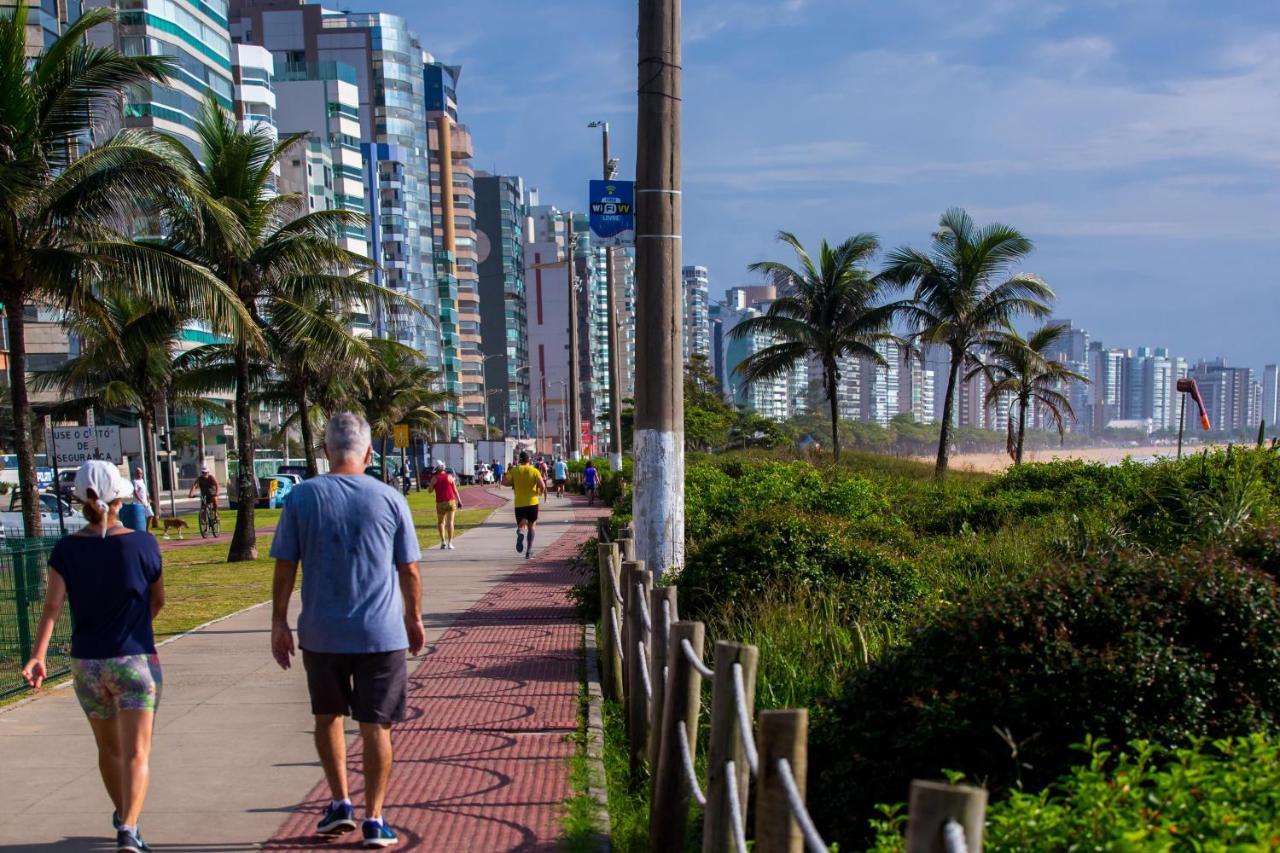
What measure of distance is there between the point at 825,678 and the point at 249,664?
5.44 m

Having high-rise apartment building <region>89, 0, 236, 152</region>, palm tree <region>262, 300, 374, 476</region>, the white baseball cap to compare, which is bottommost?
the white baseball cap

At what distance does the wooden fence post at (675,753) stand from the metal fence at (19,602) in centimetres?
584

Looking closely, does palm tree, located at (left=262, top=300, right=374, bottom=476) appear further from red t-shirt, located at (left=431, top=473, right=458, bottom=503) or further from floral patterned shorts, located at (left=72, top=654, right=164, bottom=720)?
floral patterned shorts, located at (left=72, top=654, right=164, bottom=720)

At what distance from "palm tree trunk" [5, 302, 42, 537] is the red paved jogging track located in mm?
5404

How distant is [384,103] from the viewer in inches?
4505

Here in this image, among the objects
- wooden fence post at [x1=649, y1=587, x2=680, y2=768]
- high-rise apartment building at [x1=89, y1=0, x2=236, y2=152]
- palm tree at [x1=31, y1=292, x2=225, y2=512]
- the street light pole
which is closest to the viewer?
wooden fence post at [x1=649, y1=587, x2=680, y2=768]

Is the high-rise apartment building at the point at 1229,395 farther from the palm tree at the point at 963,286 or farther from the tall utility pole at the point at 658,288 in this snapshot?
the tall utility pole at the point at 658,288

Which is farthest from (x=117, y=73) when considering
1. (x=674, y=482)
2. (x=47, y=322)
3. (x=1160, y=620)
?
(x=47, y=322)

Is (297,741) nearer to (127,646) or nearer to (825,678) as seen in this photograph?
(127,646)

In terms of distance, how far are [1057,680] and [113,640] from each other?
3724 millimetres

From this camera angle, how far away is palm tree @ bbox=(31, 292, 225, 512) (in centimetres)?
2058

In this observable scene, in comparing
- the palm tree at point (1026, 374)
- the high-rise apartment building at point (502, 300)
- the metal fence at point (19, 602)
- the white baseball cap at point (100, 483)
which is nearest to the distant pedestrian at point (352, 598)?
the white baseball cap at point (100, 483)

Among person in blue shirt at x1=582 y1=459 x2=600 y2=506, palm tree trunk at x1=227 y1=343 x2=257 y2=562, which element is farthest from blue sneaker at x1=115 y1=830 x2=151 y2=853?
person in blue shirt at x1=582 y1=459 x2=600 y2=506

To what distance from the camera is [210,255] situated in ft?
68.0
